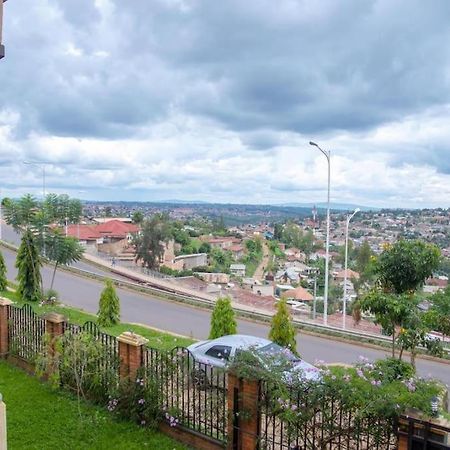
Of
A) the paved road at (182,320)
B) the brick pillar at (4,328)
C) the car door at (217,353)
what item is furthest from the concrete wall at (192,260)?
the car door at (217,353)

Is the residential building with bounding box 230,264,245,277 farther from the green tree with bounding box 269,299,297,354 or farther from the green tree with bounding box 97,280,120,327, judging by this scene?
the green tree with bounding box 269,299,297,354

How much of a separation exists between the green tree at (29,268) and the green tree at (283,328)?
10827 millimetres

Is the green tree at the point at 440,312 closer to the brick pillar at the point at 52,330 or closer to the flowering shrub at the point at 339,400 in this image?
the flowering shrub at the point at 339,400

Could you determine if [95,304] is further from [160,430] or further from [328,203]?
[160,430]

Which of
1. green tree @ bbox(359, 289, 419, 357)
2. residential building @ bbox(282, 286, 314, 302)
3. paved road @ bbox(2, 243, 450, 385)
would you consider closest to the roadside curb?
paved road @ bbox(2, 243, 450, 385)

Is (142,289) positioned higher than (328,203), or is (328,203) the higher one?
(328,203)

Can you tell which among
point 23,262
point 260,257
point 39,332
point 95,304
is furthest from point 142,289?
point 260,257

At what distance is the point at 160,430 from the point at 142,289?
56.3ft

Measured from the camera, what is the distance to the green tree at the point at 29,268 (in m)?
18.4

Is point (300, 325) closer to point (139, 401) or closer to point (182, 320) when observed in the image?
point (182, 320)

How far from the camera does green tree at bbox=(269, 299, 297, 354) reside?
473 inches

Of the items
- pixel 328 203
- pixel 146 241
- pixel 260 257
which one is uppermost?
pixel 328 203

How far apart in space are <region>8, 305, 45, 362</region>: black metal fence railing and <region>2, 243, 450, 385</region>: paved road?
6.62 m

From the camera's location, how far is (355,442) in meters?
5.33
